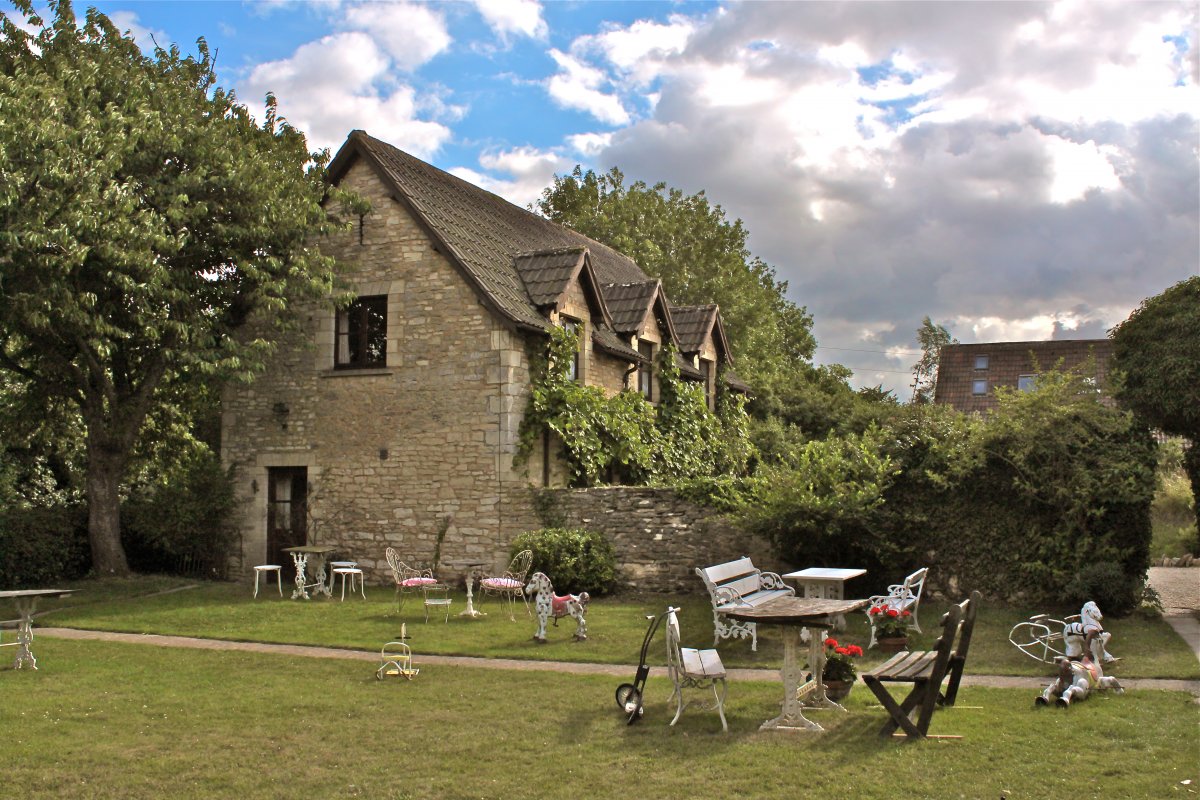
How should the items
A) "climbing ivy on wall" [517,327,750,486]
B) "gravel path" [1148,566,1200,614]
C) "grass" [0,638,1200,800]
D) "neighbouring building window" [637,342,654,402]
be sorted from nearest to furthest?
"grass" [0,638,1200,800], "gravel path" [1148,566,1200,614], "climbing ivy on wall" [517,327,750,486], "neighbouring building window" [637,342,654,402]

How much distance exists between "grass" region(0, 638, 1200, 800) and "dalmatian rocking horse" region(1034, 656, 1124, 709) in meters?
0.12

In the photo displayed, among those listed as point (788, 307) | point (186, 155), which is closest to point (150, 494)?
point (186, 155)

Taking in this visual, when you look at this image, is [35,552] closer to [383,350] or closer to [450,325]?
[383,350]

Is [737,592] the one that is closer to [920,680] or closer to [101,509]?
[920,680]

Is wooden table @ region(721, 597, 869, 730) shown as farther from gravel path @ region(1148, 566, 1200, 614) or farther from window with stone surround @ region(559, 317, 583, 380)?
window with stone surround @ region(559, 317, 583, 380)

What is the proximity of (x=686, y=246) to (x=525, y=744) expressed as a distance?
32.6 metres

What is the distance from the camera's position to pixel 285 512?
2028 centimetres

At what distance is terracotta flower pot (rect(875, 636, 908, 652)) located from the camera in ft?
38.5

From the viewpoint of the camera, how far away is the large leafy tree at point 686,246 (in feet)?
121

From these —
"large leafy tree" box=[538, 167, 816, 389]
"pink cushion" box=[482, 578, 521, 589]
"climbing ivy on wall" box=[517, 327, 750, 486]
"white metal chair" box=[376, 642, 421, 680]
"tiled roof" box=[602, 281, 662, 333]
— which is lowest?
→ "white metal chair" box=[376, 642, 421, 680]

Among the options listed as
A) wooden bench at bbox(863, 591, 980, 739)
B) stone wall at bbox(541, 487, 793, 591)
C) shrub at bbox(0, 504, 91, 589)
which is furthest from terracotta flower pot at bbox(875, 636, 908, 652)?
shrub at bbox(0, 504, 91, 589)

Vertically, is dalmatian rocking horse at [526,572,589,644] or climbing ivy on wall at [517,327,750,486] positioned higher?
climbing ivy on wall at [517,327,750,486]

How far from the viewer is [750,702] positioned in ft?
30.9

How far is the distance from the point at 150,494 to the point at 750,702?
15.8 metres
